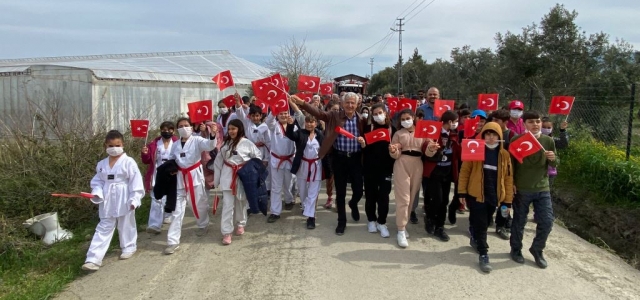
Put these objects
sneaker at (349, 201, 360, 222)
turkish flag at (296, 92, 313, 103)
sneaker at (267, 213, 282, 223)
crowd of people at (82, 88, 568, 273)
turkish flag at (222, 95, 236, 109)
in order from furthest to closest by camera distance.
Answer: turkish flag at (296, 92, 313, 103) → turkish flag at (222, 95, 236, 109) → sneaker at (267, 213, 282, 223) → sneaker at (349, 201, 360, 222) → crowd of people at (82, 88, 568, 273)

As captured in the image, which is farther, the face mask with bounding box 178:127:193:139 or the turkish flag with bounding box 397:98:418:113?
the turkish flag with bounding box 397:98:418:113

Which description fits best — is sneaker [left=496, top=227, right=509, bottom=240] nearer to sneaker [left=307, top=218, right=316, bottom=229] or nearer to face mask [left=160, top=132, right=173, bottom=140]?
sneaker [left=307, top=218, right=316, bottom=229]

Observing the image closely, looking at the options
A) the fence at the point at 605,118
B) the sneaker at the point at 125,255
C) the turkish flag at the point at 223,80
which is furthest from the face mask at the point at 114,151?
the fence at the point at 605,118

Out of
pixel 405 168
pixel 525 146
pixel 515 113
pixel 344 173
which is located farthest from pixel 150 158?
pixel 515 113

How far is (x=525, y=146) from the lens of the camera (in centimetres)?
433

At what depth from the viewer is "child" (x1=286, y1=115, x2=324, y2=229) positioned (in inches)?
231

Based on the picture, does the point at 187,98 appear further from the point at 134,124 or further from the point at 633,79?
the point at 633,79

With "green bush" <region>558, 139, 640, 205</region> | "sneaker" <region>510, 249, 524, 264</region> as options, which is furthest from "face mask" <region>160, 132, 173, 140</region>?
"green bush" <region>558, 139, 640, 205</region>

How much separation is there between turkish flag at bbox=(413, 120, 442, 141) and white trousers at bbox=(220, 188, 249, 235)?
2.41 meters

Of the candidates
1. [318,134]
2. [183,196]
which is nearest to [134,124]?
[183,196]

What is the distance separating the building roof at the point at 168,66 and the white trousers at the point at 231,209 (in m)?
12.9

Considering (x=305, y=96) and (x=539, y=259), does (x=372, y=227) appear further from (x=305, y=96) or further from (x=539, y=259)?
(x=305, y=96)

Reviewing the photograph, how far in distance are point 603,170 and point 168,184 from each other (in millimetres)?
7441

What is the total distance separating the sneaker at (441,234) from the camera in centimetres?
526
